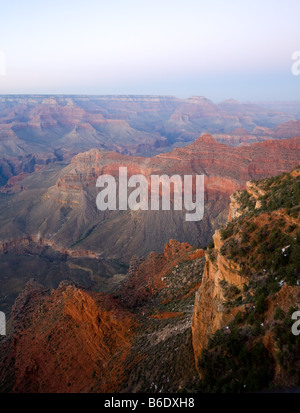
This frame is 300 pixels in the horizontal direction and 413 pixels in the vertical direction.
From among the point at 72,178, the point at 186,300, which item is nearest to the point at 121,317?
the point at 186,300

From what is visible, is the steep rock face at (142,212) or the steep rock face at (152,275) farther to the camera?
the steep rock face at (142,212)

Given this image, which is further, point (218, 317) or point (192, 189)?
point (192, 189)

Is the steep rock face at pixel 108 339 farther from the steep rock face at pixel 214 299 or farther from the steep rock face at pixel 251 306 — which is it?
the steep rock face at pixel 251 306

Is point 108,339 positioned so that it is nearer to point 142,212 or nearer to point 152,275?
point 152,275

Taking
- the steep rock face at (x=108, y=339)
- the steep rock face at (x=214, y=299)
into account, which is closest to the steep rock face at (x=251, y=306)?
the steep rock face at (x=214, y=299)

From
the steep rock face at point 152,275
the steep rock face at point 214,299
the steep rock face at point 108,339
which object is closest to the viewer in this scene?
the steep rock face at point 214,299

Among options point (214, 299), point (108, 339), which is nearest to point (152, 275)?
point (108, 339)
